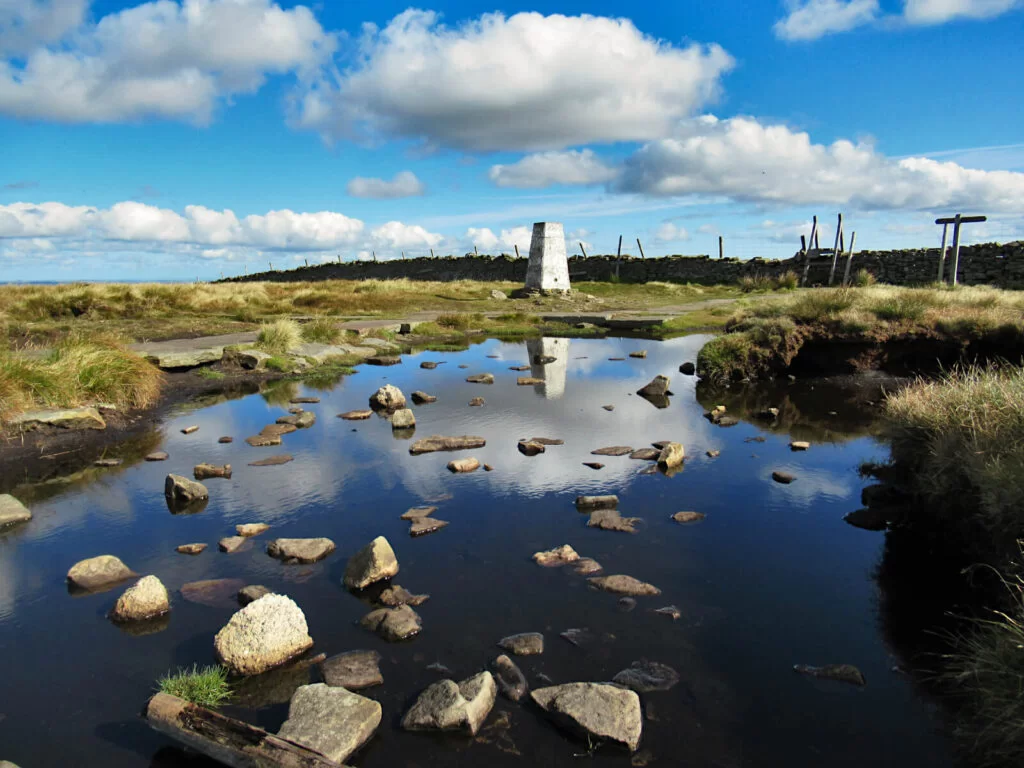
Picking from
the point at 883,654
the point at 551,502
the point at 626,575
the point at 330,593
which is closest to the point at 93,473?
the point at 330,593

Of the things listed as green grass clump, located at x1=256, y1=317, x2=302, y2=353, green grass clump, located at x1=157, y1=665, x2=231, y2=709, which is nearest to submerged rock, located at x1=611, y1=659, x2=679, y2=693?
green grass clump, located at x1=157, y1=665, x2=231, y2=709

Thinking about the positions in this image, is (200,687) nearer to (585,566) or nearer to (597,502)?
(585,566)

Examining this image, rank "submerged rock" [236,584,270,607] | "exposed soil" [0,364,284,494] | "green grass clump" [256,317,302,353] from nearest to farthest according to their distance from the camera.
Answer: "submerged rock" [236,584,270,607], "exposed soil" [0,364,284,494], "green grass clump" [256,317,302,353]

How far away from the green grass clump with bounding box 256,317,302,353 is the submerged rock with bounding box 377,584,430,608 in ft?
42.2

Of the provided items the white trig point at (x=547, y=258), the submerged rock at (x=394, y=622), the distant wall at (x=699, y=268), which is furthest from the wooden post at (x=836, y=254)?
the submerged rock at (x=394, y=622)

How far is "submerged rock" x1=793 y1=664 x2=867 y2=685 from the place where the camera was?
15.2 feet

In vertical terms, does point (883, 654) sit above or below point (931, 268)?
below

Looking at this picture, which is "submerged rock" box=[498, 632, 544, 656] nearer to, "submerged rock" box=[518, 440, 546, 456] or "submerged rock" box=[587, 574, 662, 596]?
"submerged rock" box=[587, 574, 662, 596]

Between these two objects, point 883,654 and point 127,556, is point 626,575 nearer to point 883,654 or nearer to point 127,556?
point 883,654

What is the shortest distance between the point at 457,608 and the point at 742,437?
22.1ft

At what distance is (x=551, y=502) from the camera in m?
7.84

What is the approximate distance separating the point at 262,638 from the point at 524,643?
1.84 meters

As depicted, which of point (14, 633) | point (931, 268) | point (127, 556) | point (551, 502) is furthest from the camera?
point (931, 268)

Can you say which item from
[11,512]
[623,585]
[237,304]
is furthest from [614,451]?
[237,304]
